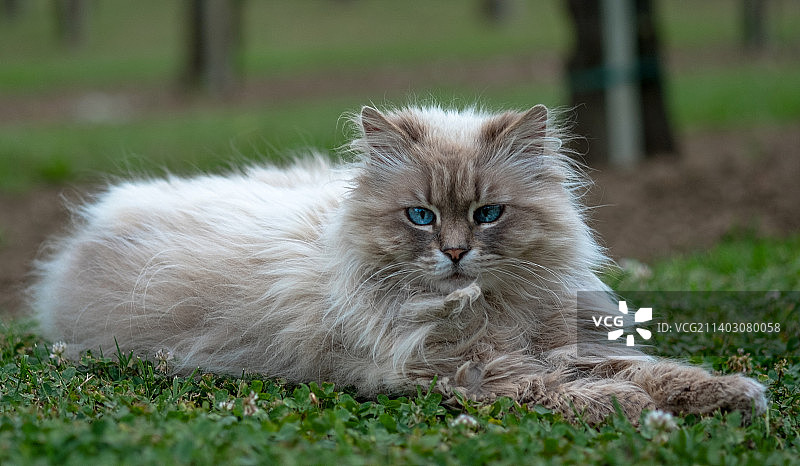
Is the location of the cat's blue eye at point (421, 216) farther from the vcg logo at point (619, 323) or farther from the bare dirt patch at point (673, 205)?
the bare dirt patch at point (673, 205)

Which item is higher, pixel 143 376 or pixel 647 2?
pixel 647 2

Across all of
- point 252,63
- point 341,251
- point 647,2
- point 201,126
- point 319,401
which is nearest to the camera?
point 319,401

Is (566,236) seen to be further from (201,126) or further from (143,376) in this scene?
(201,126)

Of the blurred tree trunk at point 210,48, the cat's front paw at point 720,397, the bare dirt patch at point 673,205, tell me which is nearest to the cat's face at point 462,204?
the cat's front paw at point 720,397

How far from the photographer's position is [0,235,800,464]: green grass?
8.77 ft

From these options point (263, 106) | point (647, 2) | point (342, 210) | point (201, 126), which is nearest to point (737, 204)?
point (647, 2)

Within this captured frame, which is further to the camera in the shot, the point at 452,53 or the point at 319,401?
the point at 452,53

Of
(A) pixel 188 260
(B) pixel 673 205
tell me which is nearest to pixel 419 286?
(A) pixel 188 260

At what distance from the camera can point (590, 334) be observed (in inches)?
149

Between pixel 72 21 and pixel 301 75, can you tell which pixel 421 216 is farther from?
pixel 72 21

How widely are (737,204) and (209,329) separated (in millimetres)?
6086

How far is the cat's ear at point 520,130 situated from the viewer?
11.9 ft

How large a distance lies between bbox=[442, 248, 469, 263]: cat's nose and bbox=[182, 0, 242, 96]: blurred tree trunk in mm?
16165

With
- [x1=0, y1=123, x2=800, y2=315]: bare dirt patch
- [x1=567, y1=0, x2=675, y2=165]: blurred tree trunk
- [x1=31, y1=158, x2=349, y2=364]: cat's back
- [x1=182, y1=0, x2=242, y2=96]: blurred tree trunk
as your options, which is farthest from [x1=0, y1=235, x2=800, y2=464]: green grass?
[x1=182, y1=0, x2=242, y2=96]: blurred tree trunk
